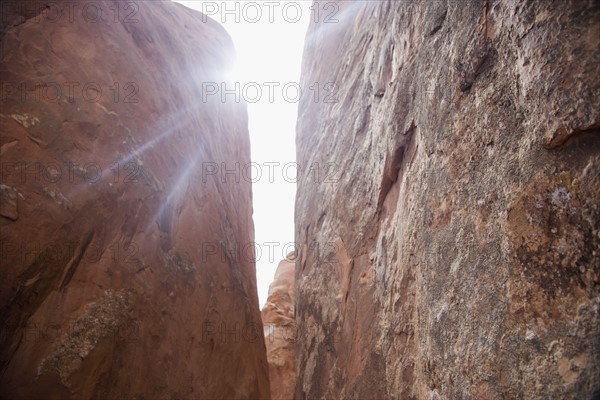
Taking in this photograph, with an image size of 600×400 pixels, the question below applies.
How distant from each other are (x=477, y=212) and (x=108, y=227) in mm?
4730

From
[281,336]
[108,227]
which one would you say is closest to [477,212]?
[108,227]

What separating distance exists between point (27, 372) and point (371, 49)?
300 inches

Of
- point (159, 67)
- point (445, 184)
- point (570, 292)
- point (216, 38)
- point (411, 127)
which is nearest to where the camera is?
point (570, 292)

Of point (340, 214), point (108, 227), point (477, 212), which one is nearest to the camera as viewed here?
point (477, 212)

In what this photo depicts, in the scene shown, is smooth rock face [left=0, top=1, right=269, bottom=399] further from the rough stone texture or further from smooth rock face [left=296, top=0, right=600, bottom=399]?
the rough stone texture

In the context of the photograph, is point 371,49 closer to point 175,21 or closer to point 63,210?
point 175,21

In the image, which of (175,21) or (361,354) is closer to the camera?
(361,354)

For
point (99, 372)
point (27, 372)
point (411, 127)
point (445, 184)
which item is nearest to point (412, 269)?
point (445, 184)

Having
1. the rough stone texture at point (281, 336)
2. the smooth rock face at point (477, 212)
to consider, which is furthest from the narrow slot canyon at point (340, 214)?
the rough stone texture at point (281, 336)

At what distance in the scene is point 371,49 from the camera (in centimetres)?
827

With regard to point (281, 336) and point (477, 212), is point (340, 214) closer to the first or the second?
point (477, 212)

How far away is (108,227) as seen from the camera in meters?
5.67

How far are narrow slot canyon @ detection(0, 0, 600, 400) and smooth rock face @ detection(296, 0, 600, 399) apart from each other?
0.02 metres

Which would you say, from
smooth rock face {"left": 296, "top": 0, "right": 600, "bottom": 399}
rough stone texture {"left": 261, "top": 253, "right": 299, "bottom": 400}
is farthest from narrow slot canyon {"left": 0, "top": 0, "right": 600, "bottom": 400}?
rough stone texture {"left": 261, "top": 253, "right": 299, "bottom": 400}
